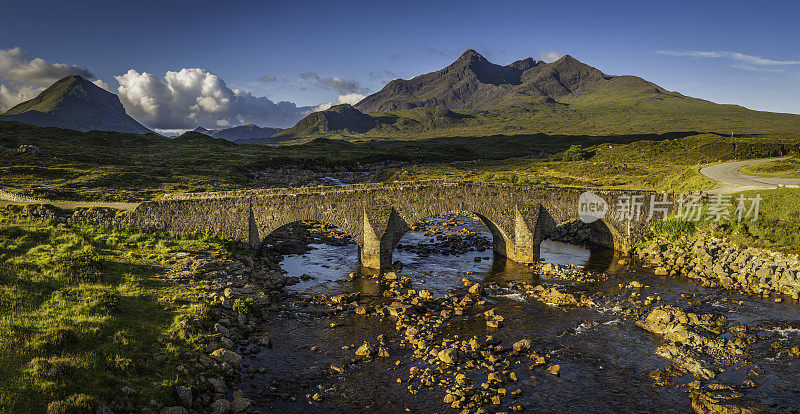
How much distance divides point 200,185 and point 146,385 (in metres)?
52.4

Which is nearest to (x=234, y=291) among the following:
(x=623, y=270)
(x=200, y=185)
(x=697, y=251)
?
(x=623, y=270)

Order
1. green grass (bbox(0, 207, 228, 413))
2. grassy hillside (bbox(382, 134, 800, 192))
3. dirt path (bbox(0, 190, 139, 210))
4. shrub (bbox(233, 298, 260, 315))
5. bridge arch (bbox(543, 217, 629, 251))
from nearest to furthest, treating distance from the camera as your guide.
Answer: green grass (bbox(0, 207, 228, 413)), shrub (bbox(233, 298, 260, 315)), dirt path (bbox(0, 190, 139, 210)), bridge arch (bbox(543, 217, 629, 251)), grassy hillside (bbox(382, 134, 800, 192))

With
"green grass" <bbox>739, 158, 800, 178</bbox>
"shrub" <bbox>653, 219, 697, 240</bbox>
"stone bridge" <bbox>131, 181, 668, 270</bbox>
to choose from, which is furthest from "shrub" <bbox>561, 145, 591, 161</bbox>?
"stone bridge" <bbox>131, 181, 668, 270</bbox>

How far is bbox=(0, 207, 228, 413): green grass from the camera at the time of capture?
12.9 m

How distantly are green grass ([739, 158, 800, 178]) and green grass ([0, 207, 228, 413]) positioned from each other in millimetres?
53610

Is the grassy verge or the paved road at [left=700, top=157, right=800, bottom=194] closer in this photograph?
the grassy verge

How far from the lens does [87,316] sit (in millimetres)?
17297

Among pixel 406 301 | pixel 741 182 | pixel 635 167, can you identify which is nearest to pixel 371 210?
pixel 406 301

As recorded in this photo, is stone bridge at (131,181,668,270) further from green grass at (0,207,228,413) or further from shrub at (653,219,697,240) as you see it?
shrub at (653,219,697,240)

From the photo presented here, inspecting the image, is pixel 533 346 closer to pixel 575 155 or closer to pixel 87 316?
pixel 87 316

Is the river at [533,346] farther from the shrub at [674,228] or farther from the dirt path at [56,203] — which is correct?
the dirt path at [56,203]

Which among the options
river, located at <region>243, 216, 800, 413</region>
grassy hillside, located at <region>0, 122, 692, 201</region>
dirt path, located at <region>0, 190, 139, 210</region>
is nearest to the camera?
river, located at <region>243, 216, 800, 413</region>

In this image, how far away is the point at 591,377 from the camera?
17.8 m

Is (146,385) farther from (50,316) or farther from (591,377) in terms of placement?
(591,377)
